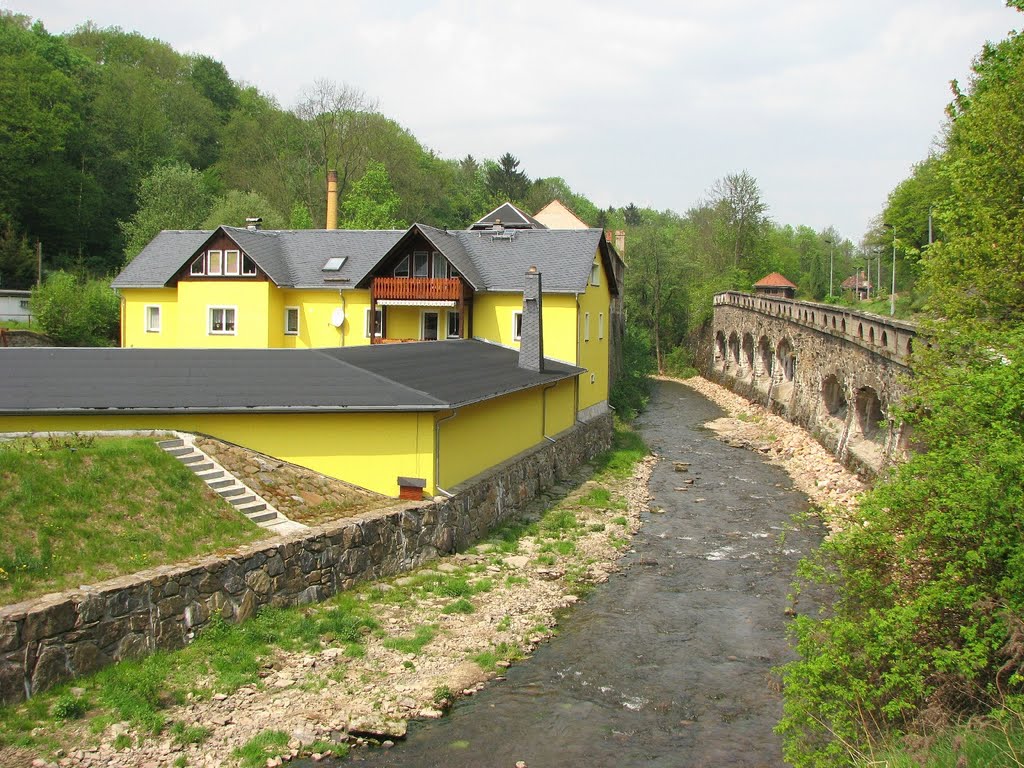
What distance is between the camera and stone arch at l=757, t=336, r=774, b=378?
155 feet

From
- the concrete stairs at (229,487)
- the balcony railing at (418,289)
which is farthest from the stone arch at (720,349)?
the concrete stairs at (229,487)

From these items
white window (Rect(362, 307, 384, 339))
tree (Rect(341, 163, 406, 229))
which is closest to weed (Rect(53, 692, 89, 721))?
white window (Rect(362, 307, 384, 339))

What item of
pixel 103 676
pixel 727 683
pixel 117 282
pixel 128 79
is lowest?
pixel 727 683

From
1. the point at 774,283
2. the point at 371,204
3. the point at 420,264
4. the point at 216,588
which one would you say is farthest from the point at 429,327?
the point at 774,283

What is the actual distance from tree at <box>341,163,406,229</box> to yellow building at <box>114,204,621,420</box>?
1573 cm

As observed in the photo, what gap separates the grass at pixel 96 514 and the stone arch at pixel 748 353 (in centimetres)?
4282

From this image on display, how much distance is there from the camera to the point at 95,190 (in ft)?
173

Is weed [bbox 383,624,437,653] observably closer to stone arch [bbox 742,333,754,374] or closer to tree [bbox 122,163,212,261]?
tree [bbox 122,163,212,261]

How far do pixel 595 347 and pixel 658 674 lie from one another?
20905mm

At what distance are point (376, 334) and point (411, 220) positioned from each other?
123 ft

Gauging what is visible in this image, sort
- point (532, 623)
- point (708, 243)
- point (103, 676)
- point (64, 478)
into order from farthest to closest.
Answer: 1. point (708, 243)
2. point (532, 623)
3. point (64, 478)
4. point (103, 676)

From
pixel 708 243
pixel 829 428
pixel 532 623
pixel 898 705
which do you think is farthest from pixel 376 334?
pixel 708 243

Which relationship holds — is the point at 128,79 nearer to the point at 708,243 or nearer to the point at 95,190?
the point at 95,190

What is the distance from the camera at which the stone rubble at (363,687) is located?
30.7ft
